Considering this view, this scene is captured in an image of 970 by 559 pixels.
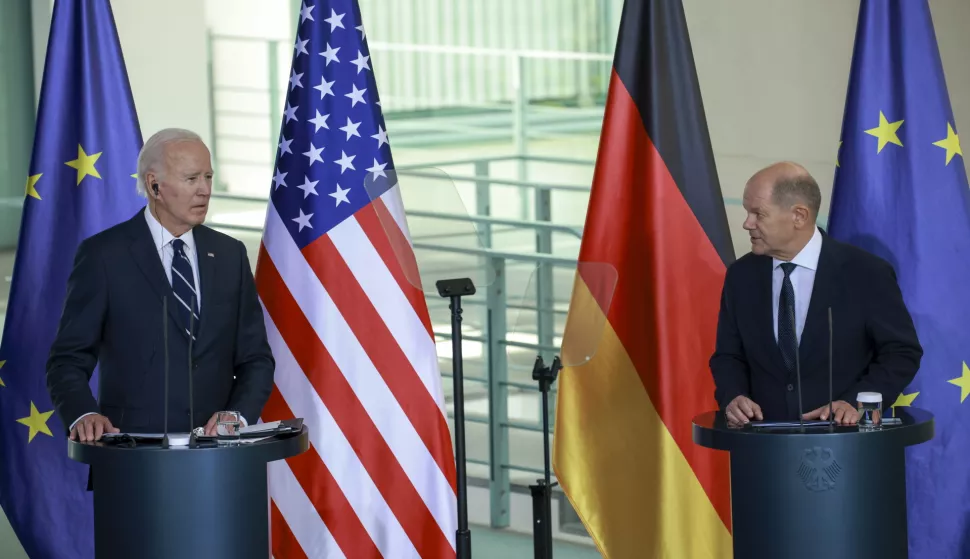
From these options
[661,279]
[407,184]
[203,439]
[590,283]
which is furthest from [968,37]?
[203,439]

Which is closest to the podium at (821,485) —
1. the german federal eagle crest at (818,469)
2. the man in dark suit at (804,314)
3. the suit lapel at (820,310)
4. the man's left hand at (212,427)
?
the german federal eagle crest at (818,469)

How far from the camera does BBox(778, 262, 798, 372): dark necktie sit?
118 inches

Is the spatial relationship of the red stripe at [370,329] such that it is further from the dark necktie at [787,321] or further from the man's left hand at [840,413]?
the man's left hand at [840,413]

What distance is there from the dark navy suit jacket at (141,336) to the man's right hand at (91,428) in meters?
0.17

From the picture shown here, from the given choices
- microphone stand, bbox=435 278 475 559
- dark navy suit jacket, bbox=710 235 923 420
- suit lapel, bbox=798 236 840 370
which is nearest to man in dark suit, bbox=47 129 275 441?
microphone stand, bbox=435 278 475 559

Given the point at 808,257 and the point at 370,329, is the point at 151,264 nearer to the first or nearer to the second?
the point at 370,329

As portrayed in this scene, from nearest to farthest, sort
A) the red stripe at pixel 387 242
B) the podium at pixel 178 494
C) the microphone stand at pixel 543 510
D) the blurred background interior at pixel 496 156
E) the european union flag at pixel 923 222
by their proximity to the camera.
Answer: the podium at pixel 178 494 < the microphone stand at pixel 543 510 < the european union flag at pixel 923 222 < the red stripe at pixel 387 242 < the blurred background interior at pixel 496 156

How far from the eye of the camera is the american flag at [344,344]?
3582 millimetres

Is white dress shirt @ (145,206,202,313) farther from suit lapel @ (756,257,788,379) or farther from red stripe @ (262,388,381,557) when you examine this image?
suit lapel @ (756,257,788,379)

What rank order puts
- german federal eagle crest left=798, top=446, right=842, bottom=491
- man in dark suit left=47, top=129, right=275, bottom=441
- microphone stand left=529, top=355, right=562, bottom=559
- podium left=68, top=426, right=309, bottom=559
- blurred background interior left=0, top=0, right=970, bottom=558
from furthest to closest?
blurred background interior left=0, top=0, right=970, bottom=558, microphone stand left=529, top=355, right=562, bottom=559, man in dark suit left=47, top=129, right=275, bottom=441, german federal eagle crest left=798, top=446, right=842, bottom=491, podium left=68, top=426, right=309, bottom=559

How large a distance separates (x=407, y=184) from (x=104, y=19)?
105 cm

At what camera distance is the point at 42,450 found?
3.68m

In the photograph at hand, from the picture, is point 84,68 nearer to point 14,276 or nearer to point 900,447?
point 14,276

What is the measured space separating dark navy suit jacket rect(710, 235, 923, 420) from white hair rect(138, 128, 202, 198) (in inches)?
48.8
